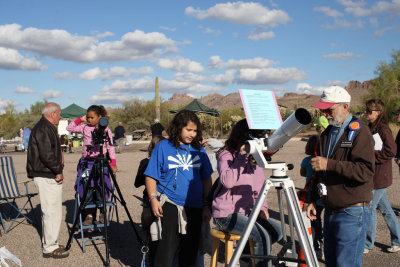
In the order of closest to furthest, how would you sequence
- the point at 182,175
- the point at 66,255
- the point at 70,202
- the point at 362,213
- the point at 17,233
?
1. the point at 362,213
2. the point at 182,175
3. the point at 66,255
4. the point at 17,233
5. the point at 70,202

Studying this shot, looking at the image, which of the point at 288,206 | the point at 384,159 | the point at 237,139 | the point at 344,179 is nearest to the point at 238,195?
the point at 237,139

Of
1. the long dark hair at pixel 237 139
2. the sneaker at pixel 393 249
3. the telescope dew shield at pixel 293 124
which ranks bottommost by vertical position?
the sneaker at pixel 393 249

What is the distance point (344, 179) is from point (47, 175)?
3.69 meters

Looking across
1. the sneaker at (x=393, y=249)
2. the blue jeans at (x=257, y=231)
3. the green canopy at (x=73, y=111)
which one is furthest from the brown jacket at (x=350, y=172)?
the green canopy at (x=73, y=111)

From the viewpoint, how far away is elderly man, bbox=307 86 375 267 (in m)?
2.77

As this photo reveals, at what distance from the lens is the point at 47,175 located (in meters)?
5.01

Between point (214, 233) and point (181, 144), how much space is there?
872 mm

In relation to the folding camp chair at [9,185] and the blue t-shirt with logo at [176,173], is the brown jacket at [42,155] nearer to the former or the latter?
the folding camp chair at [9,185]

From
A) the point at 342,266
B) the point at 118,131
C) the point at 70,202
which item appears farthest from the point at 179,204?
the point at 118,131

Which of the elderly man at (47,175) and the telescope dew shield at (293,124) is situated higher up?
the telescope dew shield at (293,124)

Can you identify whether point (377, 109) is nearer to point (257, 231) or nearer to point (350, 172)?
point (350, 172)

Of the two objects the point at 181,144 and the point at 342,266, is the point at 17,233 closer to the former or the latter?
the point at 181,144

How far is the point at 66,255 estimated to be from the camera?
4949 millimetres

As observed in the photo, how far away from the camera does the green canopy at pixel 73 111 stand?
29.6 m
